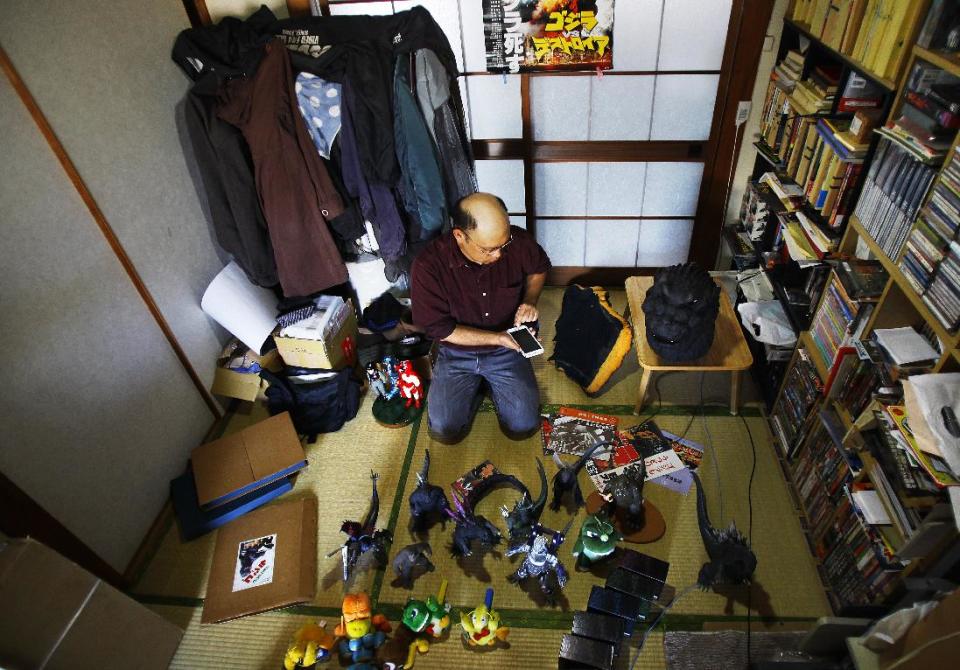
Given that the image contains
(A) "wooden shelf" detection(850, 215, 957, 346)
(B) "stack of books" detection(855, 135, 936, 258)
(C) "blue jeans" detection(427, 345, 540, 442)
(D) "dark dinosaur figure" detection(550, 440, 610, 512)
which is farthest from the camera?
(C) "blue jeans" detection(427, 345, 540, 442)

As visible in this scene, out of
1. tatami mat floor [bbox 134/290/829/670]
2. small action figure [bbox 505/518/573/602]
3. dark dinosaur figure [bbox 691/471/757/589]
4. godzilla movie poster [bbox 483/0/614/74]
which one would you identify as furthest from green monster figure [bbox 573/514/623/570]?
godzilla movie poster [bbox 483/0/614/74]

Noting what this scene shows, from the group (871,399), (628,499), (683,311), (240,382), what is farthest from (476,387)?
(871,399)

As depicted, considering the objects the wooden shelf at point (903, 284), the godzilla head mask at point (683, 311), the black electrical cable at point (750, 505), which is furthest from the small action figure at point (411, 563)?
the wooden shelf at point (903, 284)

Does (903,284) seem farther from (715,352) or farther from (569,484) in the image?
(569,484)

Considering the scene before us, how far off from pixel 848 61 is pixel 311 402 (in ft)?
8.04

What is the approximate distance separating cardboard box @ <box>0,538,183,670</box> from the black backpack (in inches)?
38.1

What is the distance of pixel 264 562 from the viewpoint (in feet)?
6.92

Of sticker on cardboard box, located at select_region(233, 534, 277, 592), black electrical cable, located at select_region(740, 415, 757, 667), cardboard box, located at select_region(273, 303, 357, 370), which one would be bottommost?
black electrical cable, located at select_region(740, 415, 757, 667)

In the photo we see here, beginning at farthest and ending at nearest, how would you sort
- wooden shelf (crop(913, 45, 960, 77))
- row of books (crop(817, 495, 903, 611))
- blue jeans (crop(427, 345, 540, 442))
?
blue jeans (crop(427, 345, 540, 442)) < row of books (crop(817, 495, 903, 611)) < wooden shelf (crop(913, 45, 960, 77))

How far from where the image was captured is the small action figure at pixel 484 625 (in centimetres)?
176

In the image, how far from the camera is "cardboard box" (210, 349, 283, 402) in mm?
2635

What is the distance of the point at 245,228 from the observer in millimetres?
2420

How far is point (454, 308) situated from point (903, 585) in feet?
5.70

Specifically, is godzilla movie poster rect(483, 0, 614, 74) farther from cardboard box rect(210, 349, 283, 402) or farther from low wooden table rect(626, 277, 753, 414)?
cardboard box rect(210, 349, 283, 402)
